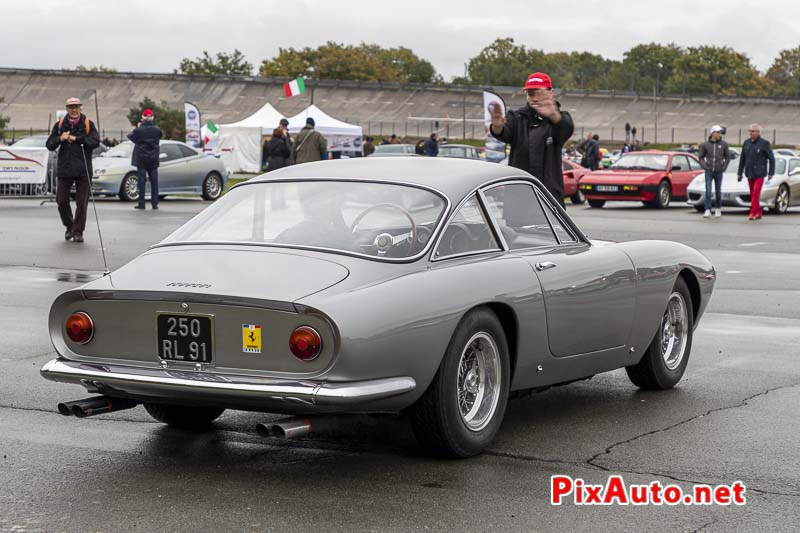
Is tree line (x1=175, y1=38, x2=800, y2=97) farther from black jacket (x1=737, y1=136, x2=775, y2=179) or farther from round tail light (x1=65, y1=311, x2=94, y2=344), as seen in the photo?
round tail light (x1=65, y1=311, x2=94, y2=344)

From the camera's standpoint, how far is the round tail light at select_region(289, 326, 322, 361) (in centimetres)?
492

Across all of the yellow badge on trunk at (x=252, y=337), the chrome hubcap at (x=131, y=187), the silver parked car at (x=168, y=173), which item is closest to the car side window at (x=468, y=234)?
the yellow badge on trunk at (x=252, y=337)

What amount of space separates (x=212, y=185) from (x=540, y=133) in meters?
21.1

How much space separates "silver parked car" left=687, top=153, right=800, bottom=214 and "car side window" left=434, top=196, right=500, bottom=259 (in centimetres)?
2334

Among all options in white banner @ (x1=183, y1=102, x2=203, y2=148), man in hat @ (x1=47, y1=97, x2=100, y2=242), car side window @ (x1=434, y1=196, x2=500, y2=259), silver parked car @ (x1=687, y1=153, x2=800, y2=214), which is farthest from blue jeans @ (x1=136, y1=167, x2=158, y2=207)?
white banner @ (x1=183, y1=102, x2=203, y2=148)

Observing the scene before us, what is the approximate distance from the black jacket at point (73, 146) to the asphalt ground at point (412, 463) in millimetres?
8206

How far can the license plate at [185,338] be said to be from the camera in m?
5.08

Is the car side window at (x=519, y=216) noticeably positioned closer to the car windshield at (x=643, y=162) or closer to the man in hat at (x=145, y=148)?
the man in hat at (x=145, y=148)

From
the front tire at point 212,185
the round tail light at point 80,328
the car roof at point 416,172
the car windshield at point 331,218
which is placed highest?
the car roof at point 416,172

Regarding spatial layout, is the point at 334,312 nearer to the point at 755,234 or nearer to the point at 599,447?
the point at 599,447

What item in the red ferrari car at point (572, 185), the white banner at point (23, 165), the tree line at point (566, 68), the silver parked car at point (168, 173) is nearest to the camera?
the white banner at point (23, 165)

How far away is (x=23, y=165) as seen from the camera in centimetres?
A: 2831

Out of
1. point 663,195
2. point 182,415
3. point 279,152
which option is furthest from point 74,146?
point 663,195

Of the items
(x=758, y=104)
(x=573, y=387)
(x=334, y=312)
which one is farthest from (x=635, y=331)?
(x=758, y=104)
